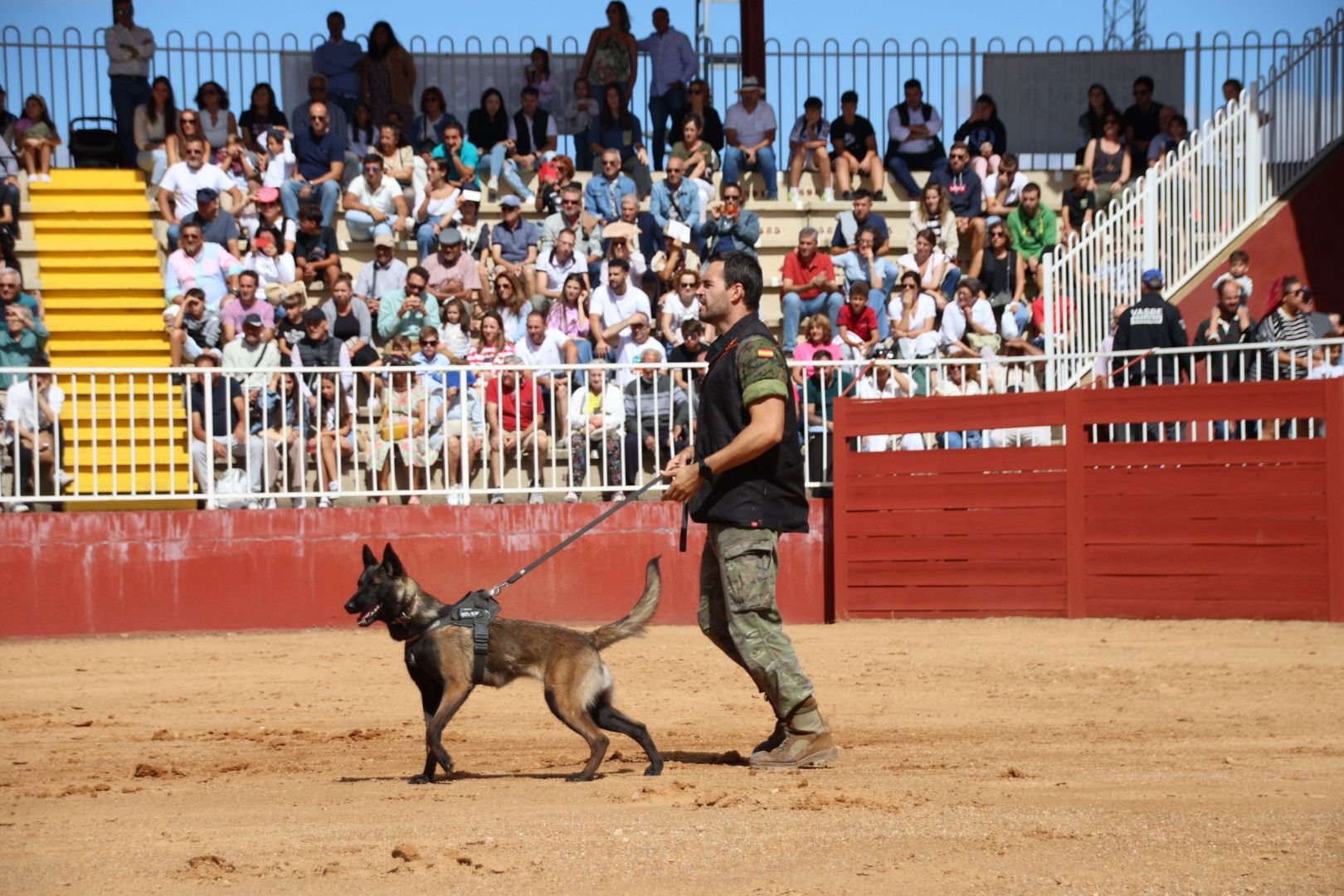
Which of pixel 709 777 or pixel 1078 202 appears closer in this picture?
pixel 709 777

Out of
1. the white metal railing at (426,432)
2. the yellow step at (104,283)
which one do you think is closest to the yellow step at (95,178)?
the yellow step at (104,283)

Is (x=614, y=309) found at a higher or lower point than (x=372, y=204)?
lower

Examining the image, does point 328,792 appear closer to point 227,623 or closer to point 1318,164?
point 227,623

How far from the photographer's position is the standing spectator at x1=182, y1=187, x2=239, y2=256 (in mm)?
16703

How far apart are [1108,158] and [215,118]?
381 inches

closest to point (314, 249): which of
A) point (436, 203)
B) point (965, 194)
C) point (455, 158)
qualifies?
point (436, 203)

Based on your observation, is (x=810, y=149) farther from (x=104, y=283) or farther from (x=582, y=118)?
(x=104, y=283)

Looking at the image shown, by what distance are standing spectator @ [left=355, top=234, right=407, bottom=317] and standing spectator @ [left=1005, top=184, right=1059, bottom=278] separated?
6.18 m

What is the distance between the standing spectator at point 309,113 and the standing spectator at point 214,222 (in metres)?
1.53

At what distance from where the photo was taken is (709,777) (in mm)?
7133

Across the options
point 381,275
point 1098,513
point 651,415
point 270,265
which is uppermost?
point 270,265

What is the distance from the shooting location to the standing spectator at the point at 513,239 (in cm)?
1691

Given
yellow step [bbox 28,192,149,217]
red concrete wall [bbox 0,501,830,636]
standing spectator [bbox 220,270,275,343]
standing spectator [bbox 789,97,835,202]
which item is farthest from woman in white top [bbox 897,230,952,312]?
yellow step [bbox 28,192,149,217]

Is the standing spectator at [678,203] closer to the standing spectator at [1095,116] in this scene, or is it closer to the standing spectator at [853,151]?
the standing spectator at [853,151]
